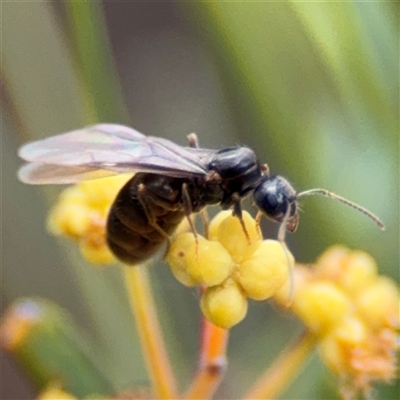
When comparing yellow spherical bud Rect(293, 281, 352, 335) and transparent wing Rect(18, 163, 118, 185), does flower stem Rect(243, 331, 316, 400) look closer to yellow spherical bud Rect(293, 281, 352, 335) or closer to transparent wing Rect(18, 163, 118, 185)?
yellow spherical bud Rect(293, 281, 352, 335)

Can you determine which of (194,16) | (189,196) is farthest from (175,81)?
(189,196)

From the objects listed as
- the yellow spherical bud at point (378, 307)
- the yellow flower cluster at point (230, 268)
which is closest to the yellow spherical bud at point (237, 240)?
the yellow flower cluster at point (230, 268)

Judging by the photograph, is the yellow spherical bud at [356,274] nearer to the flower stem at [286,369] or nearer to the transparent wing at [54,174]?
the flower stem at [286,369]

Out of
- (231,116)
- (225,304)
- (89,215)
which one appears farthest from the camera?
(231,116)

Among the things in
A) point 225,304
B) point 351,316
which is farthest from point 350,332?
point 225,304

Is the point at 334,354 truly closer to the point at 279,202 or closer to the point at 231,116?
the point at 279,202

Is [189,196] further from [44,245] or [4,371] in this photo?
[4,371]
